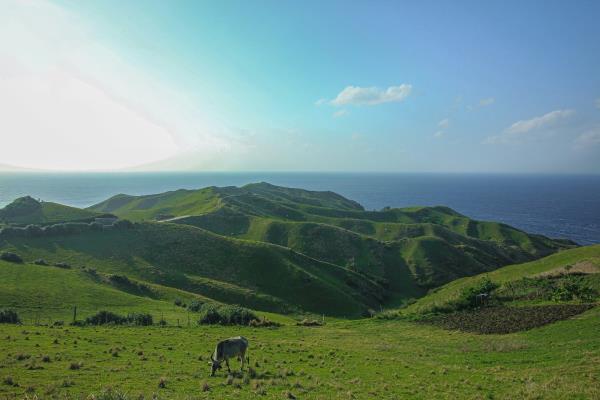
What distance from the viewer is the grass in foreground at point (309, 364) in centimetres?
1748

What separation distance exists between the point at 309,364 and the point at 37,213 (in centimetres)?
11767

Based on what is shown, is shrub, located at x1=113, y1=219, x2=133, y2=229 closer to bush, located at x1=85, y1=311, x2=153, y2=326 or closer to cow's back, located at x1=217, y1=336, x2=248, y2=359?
bush, located at x1=85, y1=311, x2=153, y2=326

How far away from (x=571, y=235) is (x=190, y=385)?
20762 centimetres

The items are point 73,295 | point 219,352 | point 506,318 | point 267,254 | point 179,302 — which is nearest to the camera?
point 219,352

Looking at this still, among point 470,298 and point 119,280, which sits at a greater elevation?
point 119,280

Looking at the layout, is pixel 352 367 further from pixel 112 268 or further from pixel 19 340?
pixel 112 268

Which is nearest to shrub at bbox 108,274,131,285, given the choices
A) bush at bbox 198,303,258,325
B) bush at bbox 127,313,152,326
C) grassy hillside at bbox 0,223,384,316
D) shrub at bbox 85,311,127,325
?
grassy hillside at bbox 0,223,384,316

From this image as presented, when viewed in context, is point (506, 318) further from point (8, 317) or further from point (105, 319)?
point (8, 317)

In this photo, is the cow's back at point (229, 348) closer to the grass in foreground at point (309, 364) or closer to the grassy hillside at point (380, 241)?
the grass in foreground at point (309, 364)

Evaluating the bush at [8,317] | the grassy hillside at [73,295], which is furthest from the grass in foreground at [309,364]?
the grassy hillside at [73,295]

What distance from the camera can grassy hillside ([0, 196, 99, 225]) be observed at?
105000 mm

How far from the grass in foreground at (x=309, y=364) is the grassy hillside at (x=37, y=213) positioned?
89.1 m

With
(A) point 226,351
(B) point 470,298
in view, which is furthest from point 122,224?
(B) point 470,298

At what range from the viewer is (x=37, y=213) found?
110 meters
